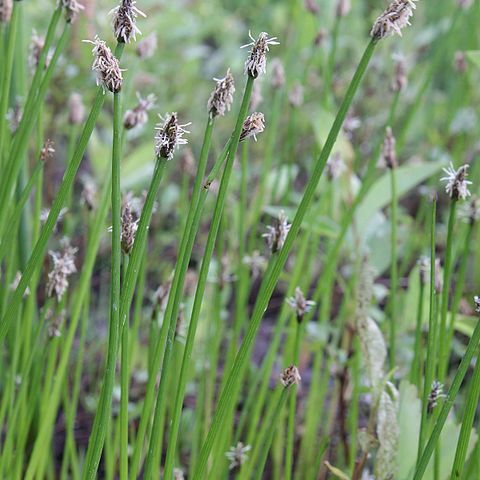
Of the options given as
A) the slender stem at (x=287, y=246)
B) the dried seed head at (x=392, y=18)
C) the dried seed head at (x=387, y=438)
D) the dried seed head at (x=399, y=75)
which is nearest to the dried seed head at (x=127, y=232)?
the slender stem at (x=287, y=246)

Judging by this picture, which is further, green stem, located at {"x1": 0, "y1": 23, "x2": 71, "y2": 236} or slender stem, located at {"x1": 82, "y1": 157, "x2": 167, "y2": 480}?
green stem, located at {"x1": 0, "y1": 23, "x2": 71, "y2": 236}

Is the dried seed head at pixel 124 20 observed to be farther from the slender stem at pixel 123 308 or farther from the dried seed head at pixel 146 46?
the dried seed head at pixel 146 46

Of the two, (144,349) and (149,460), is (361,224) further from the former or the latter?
(149,460)

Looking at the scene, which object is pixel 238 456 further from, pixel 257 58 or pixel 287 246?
pixel 257 58

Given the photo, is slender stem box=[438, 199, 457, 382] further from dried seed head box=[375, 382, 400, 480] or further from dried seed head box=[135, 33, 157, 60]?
dried seed head box=[135, 33, 157, 60]

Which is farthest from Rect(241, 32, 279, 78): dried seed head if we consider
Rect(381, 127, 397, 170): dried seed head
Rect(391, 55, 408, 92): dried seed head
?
Rect(391, 55, 408, 92): dried seed head

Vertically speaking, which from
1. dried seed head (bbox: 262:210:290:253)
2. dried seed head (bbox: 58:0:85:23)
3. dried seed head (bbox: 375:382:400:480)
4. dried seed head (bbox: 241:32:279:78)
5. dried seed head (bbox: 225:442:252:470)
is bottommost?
dried seed head (bbox: 225:442:252:470)
